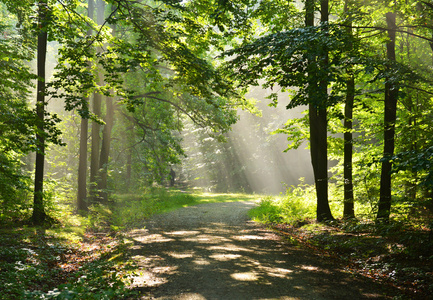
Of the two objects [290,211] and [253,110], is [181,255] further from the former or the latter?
[253,110]

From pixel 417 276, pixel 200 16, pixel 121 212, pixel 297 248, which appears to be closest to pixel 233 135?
pixel 121 212

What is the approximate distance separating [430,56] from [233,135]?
26979 mm

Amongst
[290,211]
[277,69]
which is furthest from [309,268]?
[290,211]

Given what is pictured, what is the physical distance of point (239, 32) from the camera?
10.7m

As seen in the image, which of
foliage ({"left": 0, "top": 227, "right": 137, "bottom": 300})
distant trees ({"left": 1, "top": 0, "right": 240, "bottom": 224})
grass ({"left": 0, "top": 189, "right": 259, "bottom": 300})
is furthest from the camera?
distant trees ({"left": 1, "top": 0, "right": 240, "bottom": 224})

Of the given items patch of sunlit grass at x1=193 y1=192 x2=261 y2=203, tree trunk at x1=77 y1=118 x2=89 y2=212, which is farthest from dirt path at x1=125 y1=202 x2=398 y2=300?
patch of sunlit grass at x1=193 y1=192 x2=261 y2=203

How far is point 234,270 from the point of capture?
6.08 m

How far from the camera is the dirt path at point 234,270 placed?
494 cm

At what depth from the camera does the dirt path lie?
4.94m

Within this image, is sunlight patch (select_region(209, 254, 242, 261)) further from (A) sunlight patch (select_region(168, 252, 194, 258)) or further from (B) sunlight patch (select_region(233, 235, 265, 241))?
(B) sunlight patch (select_region(233, 235, 265, 241))

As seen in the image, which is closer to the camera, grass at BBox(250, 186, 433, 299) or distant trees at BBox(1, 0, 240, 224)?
grass at BBox(250, 186, 433, 299)

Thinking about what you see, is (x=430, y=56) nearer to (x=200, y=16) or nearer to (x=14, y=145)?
(x=200, y=16)

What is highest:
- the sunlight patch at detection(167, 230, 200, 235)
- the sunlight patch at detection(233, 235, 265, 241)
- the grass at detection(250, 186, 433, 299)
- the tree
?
the tree

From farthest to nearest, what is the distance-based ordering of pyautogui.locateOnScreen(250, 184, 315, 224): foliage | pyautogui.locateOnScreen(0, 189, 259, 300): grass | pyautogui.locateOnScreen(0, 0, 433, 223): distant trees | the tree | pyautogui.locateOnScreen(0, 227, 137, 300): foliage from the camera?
pyautogui.locateOnScreen(250, 184, 315, 224): foliage, pyautogui.locateOnScreen(0, 0, 433, 223): distant trees, the tree, pyautogui.locateOnScreen(0, 189, 259, 300): grass, pyautogui.locateOnScreen(0, 227, 137, 300): foliage
